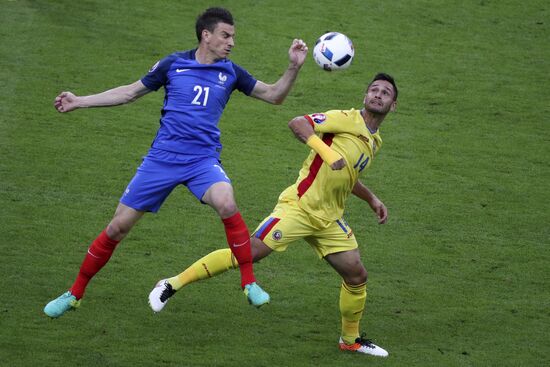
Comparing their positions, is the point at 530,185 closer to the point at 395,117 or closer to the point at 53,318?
the point at 395,117

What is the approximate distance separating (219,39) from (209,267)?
1835mm

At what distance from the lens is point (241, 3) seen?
15547mm

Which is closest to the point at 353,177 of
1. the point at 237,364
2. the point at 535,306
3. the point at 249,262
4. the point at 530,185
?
the point at 249,262

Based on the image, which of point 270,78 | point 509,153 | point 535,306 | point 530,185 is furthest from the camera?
point 270,78

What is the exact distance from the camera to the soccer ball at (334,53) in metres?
7.98

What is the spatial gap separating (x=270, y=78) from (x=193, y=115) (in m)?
6.15

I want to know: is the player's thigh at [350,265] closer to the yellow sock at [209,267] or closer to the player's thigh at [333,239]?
the player's thigh at [333,239]

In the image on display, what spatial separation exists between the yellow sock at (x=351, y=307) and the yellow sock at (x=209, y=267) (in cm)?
91

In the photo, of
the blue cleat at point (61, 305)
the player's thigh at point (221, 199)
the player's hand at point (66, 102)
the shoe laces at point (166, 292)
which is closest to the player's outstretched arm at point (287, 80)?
the player's thigh at point (221, 199)

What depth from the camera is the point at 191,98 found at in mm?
7637

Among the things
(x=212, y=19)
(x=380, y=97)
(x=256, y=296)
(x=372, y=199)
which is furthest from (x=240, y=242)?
(x=212, y=19)

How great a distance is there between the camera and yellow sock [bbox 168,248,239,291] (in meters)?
7.88

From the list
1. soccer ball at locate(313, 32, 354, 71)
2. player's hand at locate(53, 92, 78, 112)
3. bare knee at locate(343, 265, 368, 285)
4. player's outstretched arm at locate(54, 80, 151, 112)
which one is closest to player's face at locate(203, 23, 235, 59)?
player's outstretched arm at locate(54, 80, 151, 112)

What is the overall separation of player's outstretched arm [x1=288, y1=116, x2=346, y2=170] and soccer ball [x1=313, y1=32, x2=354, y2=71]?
75 centimetres
